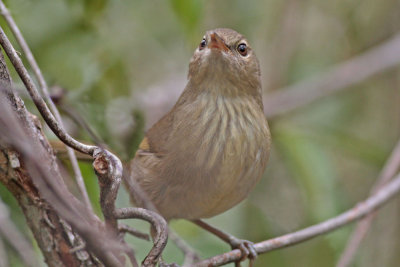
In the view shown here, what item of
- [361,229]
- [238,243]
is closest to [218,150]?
[238,243]

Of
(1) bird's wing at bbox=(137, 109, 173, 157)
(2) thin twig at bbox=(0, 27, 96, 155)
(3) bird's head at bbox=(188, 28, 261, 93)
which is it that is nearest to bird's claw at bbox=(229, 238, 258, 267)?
(1) bird's wing at bbox=(137, 109, 173, 157)

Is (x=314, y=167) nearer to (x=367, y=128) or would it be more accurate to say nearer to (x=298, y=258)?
(x=298, y=258)

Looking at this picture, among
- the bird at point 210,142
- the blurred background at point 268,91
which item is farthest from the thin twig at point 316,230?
the blurred background at point 268,91

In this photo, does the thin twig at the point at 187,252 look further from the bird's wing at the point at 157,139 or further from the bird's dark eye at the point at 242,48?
the bird's dark eye at the point at 242,48

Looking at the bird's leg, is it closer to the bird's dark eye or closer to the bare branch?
the bird's dark eye

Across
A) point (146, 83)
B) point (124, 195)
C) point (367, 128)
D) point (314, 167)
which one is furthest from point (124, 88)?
point (367, 128)

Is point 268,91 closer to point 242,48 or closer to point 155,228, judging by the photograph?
point 242,48
